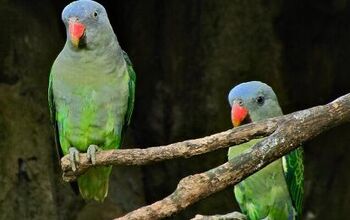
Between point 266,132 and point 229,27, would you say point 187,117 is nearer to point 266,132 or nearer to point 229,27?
point 229,27

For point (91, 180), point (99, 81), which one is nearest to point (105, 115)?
point (99, 81)

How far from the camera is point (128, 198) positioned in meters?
4.75

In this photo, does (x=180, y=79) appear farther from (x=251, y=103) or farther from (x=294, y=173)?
(x=294, y=173)

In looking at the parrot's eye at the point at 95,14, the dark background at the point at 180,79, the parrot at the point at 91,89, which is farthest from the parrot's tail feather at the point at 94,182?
the dark background at the point at 180,79

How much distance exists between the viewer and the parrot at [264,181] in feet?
11.1

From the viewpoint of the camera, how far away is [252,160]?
7.48 ft

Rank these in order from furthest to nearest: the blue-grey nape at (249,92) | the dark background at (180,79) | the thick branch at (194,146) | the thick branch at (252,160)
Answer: the dark background at (180,79) → the blue-grey nape at (249,92) → the thick branch at (194,146) → the thick branch at (252,160)

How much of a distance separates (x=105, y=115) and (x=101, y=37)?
0.33 m

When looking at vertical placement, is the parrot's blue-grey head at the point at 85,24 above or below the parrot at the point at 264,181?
above

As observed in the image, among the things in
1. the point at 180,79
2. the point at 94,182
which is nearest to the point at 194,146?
the point at 94,182

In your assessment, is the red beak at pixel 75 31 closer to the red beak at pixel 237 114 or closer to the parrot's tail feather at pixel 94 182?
the parrot's tail feather at pixel 94 182

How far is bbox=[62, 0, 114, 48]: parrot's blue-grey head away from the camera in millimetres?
2971

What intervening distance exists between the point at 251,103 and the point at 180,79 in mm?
1365

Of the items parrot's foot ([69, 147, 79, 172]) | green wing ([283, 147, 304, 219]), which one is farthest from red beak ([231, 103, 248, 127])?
parrot's foot ([69, 147, 79, 172])
